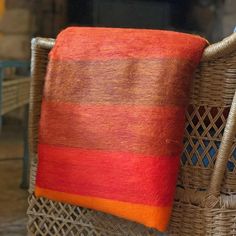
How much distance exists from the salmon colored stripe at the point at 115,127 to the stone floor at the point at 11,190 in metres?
0.62

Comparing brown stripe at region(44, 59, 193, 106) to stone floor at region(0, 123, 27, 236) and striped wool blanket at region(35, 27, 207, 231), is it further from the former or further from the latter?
stone floor at region(0, 123, 27, 236)

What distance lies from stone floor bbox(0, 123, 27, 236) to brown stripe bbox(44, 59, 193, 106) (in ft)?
2.21

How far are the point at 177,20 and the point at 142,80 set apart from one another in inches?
91.3

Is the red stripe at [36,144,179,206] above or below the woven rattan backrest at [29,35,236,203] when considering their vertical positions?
below

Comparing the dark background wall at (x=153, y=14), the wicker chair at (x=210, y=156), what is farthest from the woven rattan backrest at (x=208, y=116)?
the dark background wall at (x=153, y=14)

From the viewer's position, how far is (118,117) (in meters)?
0.88

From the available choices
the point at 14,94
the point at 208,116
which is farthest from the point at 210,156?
the point at 14,94

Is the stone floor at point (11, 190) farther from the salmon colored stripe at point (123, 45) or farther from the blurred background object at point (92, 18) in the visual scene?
the salmon colored stripe at point (123, 45)

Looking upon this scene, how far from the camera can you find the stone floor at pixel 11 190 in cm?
151

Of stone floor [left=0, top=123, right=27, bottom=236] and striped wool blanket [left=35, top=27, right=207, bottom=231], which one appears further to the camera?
stone floor [left=0, top=123, right=27, bottom=236]

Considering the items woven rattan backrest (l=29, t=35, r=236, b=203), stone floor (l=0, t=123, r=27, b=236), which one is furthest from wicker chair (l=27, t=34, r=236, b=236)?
stone floor (l=0, t=123, r=27, b=236)

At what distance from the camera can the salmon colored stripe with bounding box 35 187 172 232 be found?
2.83ft

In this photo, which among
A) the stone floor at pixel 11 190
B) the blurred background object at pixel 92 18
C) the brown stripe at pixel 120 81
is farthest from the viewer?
the blurred background object at pixel 92 18

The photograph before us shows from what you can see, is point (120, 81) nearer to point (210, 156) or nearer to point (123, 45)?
point (123, 45)
